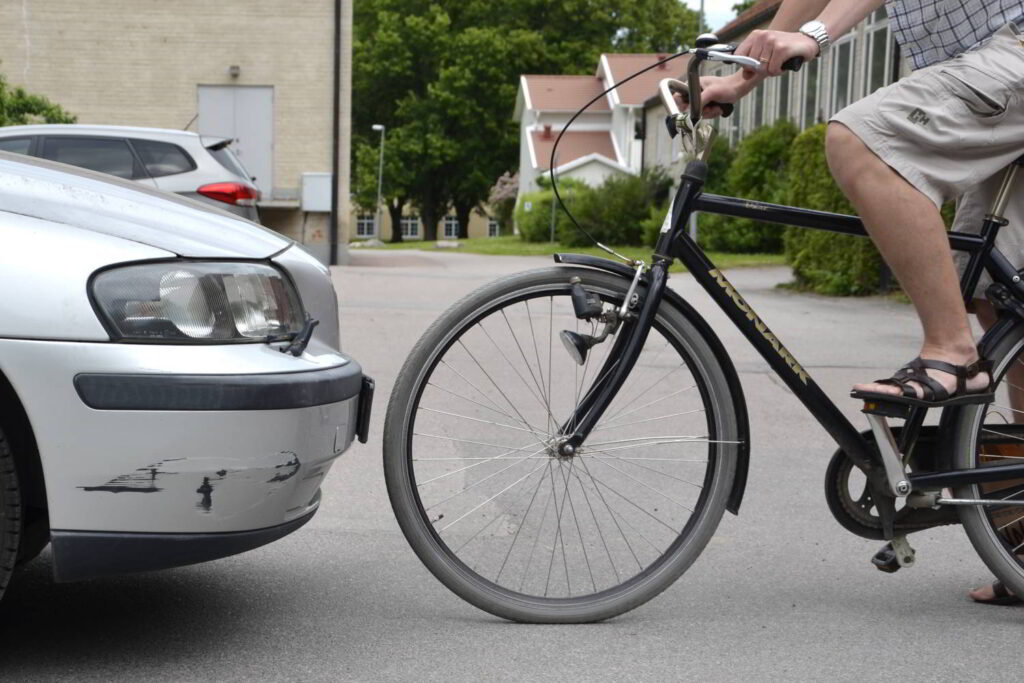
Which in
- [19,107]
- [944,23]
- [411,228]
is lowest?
[411,228]

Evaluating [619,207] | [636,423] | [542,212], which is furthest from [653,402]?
[542,212]

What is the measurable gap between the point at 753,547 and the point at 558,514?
1.06 metres

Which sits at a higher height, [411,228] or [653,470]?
[653,470]

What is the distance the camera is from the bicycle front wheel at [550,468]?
10.6 ft

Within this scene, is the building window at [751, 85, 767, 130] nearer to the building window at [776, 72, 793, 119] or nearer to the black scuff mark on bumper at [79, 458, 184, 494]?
the building window at [776, 72, 793, 119]

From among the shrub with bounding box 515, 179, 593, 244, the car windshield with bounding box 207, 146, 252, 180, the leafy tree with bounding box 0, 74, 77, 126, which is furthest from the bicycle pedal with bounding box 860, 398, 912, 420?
the shrub with bounding box 515, 179, 593, 244

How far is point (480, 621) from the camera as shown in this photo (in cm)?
332

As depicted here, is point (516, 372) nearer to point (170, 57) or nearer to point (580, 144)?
point (170, 57)

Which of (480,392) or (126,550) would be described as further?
(480,392)

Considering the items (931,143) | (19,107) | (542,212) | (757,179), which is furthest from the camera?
(542,212)

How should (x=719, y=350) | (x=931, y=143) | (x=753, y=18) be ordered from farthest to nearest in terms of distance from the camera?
(x=753, y=18), (x=719, y=350), (x=931, y=143)

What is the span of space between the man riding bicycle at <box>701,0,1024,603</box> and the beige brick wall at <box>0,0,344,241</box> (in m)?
22.3

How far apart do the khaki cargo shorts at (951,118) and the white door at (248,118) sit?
22.6 m

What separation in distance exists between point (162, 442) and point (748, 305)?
1.42 m
